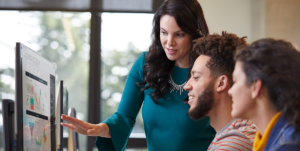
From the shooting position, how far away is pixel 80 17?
3387 mm

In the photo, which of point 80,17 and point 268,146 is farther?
point 80,17

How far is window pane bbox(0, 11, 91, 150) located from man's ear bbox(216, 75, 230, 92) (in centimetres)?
241

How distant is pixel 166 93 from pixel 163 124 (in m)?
0.17

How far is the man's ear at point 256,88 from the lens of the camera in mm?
784

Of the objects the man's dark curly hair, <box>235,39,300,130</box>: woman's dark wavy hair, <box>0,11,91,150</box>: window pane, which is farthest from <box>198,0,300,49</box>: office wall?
<box>235,39,300,130</box>: woman's dark wavy hair

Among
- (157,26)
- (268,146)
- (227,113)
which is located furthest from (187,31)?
(268,146)

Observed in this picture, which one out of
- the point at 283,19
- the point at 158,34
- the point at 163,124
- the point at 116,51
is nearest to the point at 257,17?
the point at 283,19

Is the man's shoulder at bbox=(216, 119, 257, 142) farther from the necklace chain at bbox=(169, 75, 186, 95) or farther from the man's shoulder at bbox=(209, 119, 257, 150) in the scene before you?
the necklace chain at bbox=(169, 75, 186, 95)

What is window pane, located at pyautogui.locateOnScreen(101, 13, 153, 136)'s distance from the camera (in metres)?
3.38

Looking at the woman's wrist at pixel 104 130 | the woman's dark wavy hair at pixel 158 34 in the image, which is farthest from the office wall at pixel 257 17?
the woman's wrist at pixel 104 130

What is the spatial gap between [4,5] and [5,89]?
0.98 m

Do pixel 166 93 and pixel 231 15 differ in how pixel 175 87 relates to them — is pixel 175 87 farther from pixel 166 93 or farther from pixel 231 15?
pixel 231 15

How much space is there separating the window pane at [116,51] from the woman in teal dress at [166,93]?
5.63 ft

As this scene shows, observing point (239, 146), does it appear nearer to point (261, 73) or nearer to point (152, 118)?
point (261, 73)
